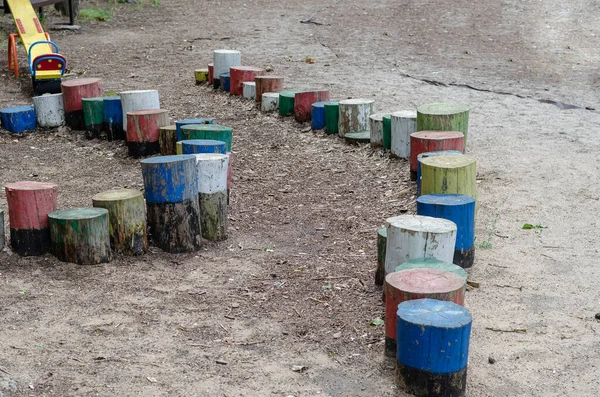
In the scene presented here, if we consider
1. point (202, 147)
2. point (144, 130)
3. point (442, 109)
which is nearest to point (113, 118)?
point (144, 130)

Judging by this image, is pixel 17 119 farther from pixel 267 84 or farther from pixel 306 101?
pixel 306 101

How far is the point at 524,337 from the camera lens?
14.6ft

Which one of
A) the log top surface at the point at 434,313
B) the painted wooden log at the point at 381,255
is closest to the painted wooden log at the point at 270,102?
the painted wooden log at the point at 381,255

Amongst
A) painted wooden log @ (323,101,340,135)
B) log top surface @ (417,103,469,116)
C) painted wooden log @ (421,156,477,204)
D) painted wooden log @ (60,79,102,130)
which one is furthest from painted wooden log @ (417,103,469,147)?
painted wooden log @ (60,79,102,130)

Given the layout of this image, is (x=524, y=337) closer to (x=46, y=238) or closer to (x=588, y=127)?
(x=46, y=238)

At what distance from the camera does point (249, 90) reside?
33.2 ft

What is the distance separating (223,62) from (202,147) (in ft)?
14.5

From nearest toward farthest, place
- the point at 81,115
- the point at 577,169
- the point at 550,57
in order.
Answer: the point at 577,169 → the point at 81,115 → the point at 550,57

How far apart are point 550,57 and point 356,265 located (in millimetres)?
7279

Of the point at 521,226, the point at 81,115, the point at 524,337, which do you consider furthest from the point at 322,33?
the point at 524,337

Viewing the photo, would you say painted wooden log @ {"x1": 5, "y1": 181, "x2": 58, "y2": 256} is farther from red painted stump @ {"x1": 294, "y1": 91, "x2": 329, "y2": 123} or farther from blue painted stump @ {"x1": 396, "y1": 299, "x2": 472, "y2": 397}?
red painted stump @ {"x1": 294, "y1": 91, "x2": 329, "y2": 123}

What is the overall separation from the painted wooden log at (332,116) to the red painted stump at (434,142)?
69.4 inches

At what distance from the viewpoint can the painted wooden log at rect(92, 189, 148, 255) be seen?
552cm

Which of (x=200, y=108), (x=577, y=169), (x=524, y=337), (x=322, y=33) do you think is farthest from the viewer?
(x=322, y=33)
